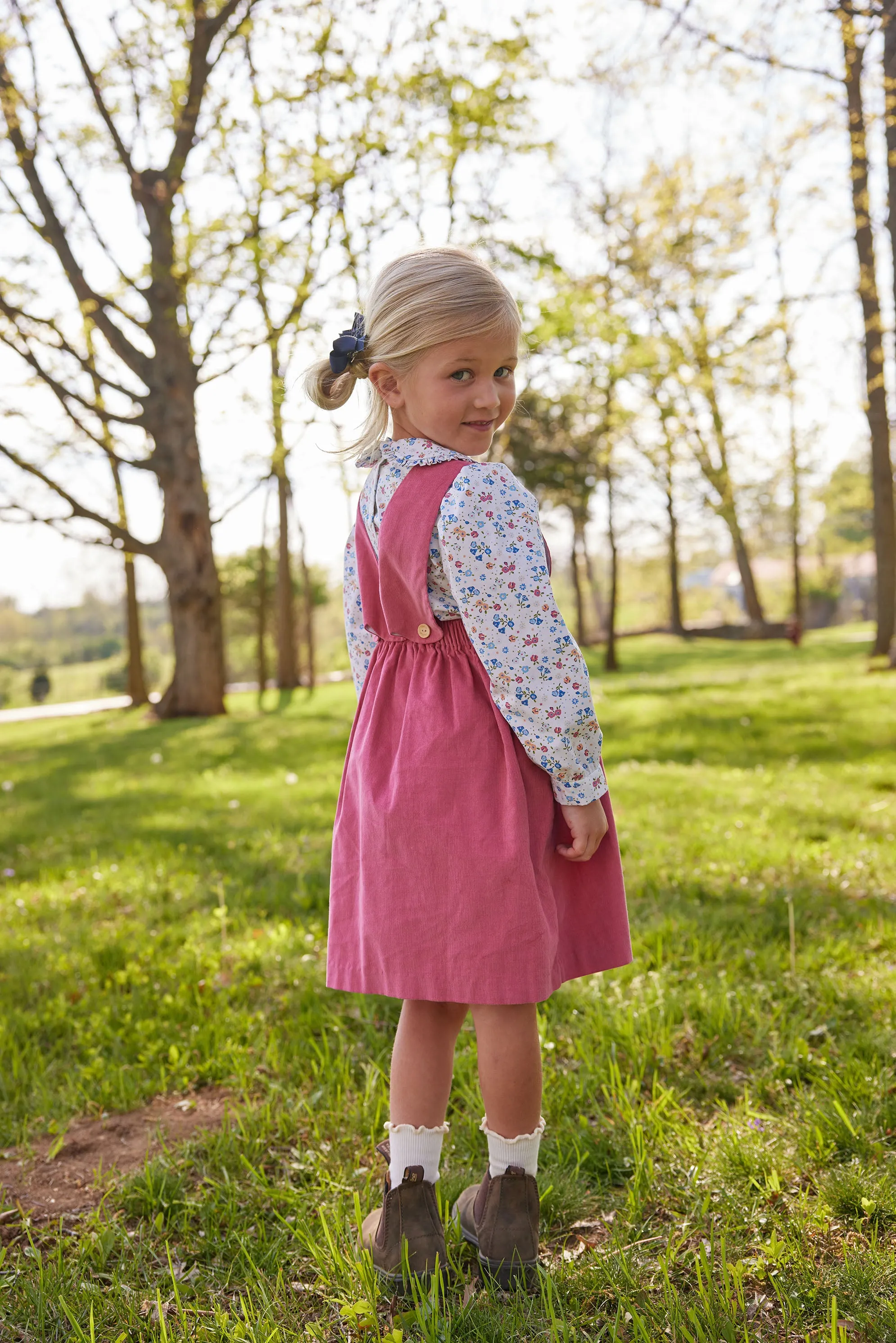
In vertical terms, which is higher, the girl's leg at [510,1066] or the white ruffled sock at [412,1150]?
the girl's leg at [510,1066]

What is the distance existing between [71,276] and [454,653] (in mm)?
11637

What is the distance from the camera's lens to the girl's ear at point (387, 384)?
6.00 ft

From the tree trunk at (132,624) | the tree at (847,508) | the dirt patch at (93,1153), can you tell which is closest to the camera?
the dirt patch at (93,1153)

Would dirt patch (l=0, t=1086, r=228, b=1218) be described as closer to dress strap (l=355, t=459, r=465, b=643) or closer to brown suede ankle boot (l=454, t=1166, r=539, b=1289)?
brown suede ankle boot (l=454, t=1166, r=539, b=1289)

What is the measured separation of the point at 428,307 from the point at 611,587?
16308 millimetres

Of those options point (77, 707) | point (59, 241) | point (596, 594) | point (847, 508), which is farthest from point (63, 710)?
point (847, 508)

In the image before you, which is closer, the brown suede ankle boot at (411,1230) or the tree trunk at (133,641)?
the brown suede ankle boot at (411,1230)

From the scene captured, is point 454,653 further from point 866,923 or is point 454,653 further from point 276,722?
point 276,722

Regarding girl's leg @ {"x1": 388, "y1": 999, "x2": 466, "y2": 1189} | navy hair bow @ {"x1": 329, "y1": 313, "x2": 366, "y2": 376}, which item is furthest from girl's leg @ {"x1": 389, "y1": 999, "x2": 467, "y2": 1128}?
navy hair bow @ {"x1": 329, "y1": 313, "x2": 366, "y2": 376}

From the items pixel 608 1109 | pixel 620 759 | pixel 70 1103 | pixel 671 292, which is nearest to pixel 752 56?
pixel 620 759

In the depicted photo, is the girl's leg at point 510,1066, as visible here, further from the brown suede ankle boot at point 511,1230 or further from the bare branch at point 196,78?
the bare branch at point 196,78

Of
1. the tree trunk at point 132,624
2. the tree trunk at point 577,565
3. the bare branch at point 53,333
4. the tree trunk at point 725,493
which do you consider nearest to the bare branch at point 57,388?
the bare branch at point 53,333

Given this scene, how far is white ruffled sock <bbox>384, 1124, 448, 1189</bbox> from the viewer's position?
5.69 ft

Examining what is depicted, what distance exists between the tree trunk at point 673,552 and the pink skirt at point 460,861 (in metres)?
15.0
